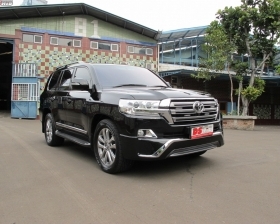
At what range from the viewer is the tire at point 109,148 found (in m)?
3.83

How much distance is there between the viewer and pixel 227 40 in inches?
516

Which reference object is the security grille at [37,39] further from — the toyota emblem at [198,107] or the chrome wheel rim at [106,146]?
the toyota emblem at [198,107]

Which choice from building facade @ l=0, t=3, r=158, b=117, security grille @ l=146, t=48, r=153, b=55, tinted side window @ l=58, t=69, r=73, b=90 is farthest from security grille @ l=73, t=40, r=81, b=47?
tinted side window @ l=58, t=69, r=73, b=90

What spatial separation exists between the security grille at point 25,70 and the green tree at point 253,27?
35.1 feet

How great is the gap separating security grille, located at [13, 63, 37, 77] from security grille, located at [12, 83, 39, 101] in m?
0.61

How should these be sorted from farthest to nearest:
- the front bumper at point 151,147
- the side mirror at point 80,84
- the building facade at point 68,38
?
the building facade at point 68,38 < the side mirror at point 80,84 < the front bumper at point 151,147

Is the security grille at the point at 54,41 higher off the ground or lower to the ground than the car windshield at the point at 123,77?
higher

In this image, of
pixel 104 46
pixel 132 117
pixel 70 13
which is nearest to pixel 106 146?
pixel 132 117

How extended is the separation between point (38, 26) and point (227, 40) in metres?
11.2

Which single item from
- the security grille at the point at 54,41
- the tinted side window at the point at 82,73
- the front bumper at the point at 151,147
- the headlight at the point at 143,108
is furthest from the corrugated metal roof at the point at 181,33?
the front bumper at the point at 151,147

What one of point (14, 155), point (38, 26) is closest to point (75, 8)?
point (38, 26)

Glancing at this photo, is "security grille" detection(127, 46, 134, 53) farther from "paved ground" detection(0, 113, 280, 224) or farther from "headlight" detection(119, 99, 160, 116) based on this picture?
"headlight" detection(119, 99, 160, 116)

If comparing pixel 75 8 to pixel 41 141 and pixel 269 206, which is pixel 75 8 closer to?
pixel 41 141

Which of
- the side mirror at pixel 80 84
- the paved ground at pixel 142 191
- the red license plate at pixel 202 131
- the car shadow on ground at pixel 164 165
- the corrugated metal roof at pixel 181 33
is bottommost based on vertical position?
the paved ground at pixel 142 191
